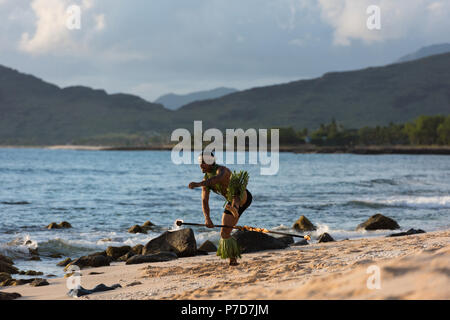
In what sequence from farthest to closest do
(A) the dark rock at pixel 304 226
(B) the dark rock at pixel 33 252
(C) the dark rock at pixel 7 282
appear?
(A) the dark rock at pixel 304 226
(B) the dark rock at pixel 33 252
(C) the dark rock at pixel 7 282

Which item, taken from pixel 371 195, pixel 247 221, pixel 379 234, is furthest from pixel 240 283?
pixel 371 195

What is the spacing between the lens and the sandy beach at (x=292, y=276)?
653 cm

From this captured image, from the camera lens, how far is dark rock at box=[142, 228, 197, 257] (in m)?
14.0

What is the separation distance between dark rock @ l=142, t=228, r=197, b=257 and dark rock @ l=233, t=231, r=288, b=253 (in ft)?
3.89

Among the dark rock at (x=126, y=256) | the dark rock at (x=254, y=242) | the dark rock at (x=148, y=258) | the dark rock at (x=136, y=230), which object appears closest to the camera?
the dark rock at (x=148, y=258)

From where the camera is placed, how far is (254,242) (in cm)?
1395

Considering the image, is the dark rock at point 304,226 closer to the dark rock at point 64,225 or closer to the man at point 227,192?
the dark rock at point 64,225

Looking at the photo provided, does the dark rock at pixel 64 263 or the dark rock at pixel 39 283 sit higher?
the dark rock at pixel 39 283

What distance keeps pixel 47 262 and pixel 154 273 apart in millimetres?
4819

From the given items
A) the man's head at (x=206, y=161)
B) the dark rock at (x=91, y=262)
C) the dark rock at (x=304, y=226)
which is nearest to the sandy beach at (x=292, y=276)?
the dark rock at (x=91, y=262)

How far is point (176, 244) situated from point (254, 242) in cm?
204

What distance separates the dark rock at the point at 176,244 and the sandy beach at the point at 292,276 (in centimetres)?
66
